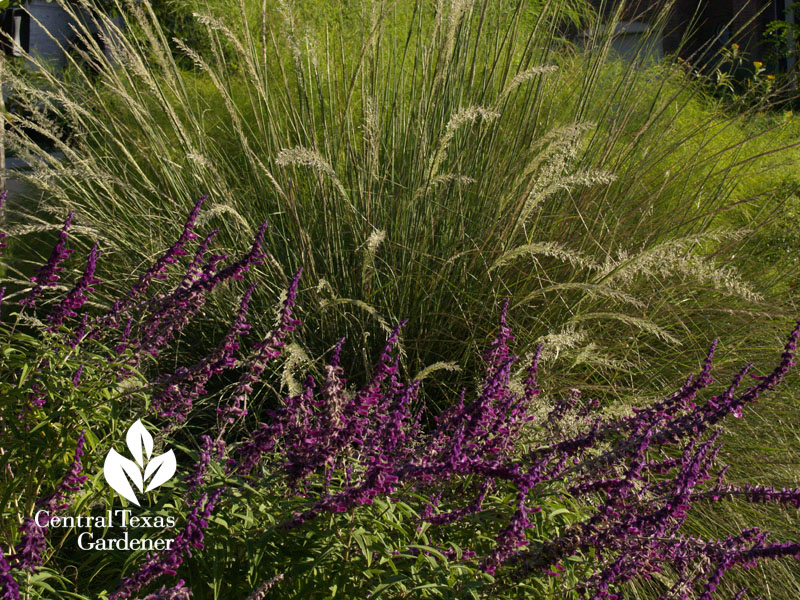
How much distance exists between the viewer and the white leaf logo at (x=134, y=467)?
1.63m

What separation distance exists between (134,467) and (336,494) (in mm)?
477

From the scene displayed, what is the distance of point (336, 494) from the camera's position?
4.78 ft

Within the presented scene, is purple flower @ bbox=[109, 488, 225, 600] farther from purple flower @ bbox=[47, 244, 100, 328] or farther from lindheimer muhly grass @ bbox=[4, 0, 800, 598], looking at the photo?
lindheimer muhly grass @ bbox=[4, 0, 800, 598]

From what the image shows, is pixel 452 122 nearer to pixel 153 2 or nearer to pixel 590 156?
pixel 590 156

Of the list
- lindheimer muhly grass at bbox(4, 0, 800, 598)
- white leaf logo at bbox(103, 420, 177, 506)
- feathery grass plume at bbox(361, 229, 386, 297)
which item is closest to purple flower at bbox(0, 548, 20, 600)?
white leaf logo at bbox(103, 420, 177, 506)

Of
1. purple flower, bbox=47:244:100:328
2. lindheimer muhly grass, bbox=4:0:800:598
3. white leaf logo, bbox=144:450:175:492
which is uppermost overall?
purple flower, bbox=47:244:100:328

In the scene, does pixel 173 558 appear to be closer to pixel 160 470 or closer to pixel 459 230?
pixel 160 470

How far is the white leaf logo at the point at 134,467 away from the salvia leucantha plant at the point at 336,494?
0.03m

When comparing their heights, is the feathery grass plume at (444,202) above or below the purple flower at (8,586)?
below

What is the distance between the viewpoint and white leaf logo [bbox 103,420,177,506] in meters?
1.63

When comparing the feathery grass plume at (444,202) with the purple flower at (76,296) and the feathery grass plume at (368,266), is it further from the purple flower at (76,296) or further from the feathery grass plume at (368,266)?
the purple flower at (76,296)

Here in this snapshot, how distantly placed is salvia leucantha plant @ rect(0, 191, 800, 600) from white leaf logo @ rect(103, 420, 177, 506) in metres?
0.03

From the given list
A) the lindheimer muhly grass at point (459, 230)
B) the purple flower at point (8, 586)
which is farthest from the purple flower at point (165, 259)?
the purple flower at point (8, 586)

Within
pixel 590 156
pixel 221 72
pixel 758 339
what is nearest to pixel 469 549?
pixel 758 339
